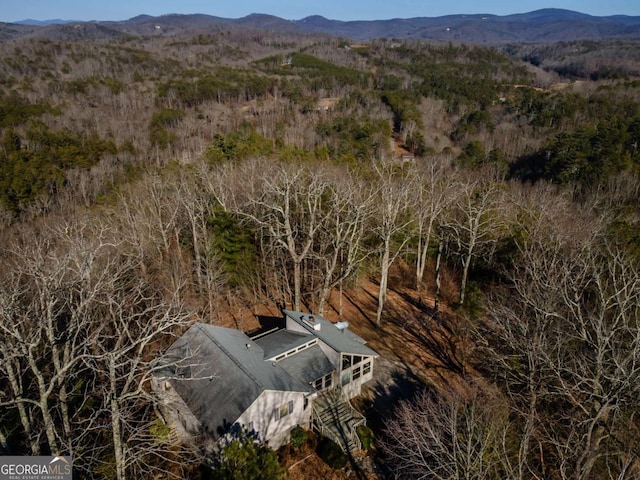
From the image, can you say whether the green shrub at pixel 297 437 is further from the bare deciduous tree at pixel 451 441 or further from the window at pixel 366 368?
the window at pixel 366 368

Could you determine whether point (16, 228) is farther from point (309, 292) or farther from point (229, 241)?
point (309, 292)

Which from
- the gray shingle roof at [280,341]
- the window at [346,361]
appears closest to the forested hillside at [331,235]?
the window at [346,361]

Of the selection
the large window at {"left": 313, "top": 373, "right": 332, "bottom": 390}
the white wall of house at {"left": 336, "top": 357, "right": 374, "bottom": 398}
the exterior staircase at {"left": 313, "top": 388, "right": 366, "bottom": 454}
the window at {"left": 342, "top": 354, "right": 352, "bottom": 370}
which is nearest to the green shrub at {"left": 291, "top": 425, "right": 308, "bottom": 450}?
the exterior staircase at {"left": 313, "top": 388, "right": 366, "bottom": 454}

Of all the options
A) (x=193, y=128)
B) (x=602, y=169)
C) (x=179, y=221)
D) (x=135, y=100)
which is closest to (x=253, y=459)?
(x=179, y=221)

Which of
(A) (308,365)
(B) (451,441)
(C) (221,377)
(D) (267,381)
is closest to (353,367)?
(A) (308,365)

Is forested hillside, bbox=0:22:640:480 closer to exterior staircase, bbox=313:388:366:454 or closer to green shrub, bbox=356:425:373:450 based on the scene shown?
green shrub, bbox=356:425:373:450
